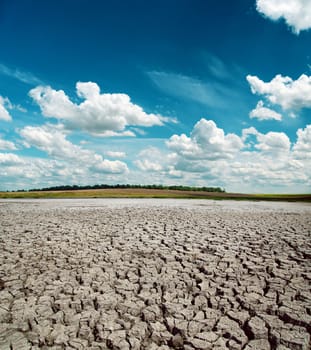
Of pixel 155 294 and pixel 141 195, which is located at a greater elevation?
pixel 155 294

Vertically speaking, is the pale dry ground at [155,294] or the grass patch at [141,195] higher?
the pale dry ground at [155,294]

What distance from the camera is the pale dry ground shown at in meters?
2.80

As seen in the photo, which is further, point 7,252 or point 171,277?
point 7,252

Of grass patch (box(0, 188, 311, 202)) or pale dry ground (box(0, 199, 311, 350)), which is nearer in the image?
pale dry ground (box(0, 199, 311, 350))

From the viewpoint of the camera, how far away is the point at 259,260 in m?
5.02

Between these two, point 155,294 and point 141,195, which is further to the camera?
point 141,195

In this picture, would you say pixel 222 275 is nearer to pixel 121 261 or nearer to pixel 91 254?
pixel 121 261

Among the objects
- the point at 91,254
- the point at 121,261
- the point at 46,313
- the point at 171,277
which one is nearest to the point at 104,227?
the point at 91,254

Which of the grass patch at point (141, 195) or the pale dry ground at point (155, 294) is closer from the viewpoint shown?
the pale dry ground at point (155, 294)

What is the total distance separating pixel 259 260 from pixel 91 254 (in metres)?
3.31

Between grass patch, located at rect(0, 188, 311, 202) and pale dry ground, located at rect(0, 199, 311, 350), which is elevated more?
pale dry ground, located at rect(0, 199, 311, 350)

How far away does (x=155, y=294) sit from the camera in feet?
12.1

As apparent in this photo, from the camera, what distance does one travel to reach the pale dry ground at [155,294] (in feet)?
9.18

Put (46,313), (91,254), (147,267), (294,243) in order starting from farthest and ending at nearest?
1. (294,243)
2. (91,254)
3. (147,267)
4. (46,313)
